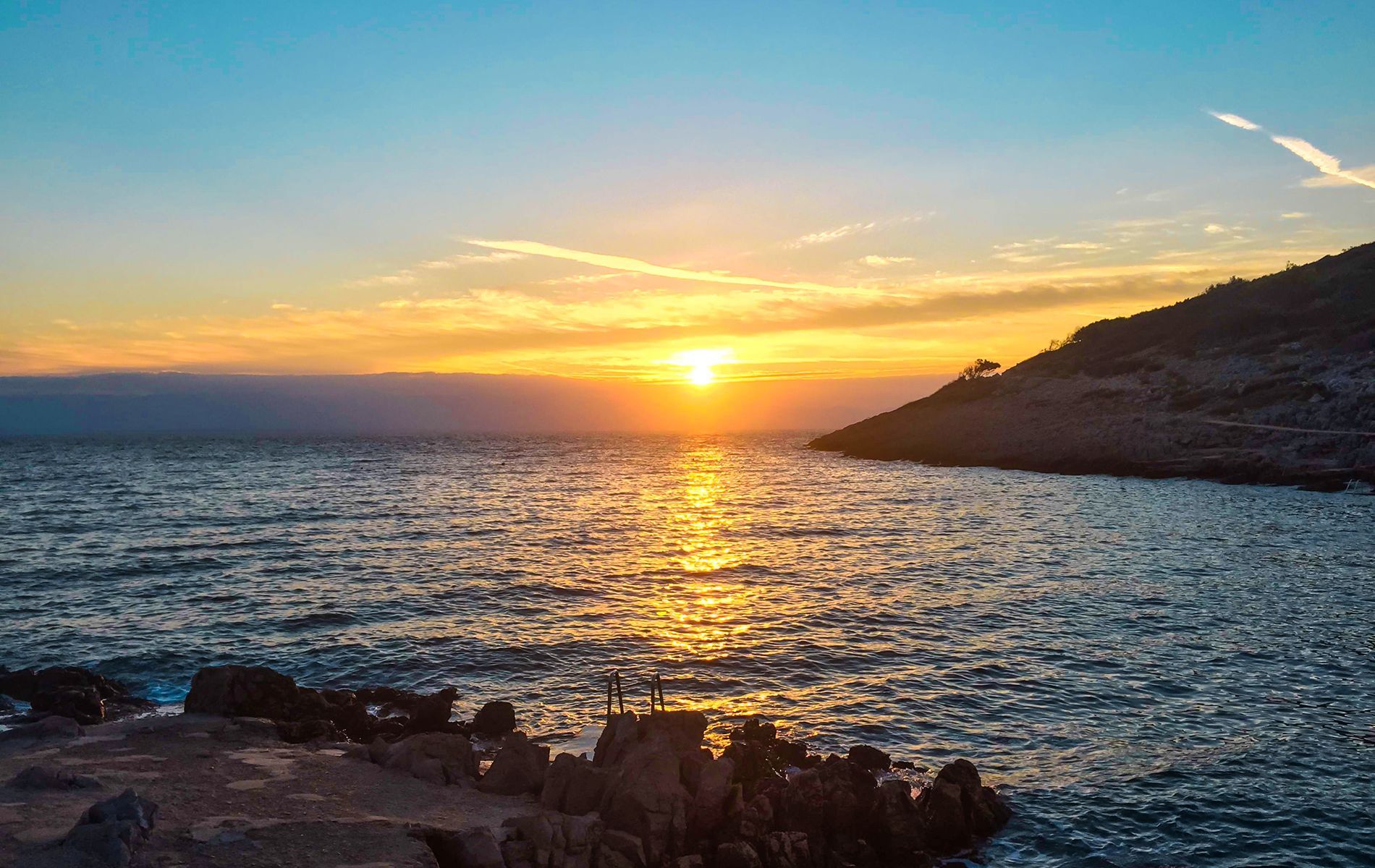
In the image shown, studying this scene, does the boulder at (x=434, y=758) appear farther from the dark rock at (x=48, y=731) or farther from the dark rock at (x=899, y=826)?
the dark rock at (x=899, y=826)

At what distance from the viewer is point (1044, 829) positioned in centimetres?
1550

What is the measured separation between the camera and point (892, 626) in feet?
98.7

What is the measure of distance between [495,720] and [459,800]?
16.3 ft

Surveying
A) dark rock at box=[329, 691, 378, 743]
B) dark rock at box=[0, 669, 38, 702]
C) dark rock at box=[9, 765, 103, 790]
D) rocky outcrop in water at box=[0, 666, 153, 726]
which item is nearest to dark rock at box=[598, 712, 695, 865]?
dark rock at box=[329, 691, 378, 743]

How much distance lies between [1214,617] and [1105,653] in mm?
7233

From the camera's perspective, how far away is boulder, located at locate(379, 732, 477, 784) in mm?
16578

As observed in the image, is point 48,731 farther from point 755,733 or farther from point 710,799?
point 755,733

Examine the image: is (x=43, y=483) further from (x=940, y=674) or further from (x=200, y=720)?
(x=940, y=674)

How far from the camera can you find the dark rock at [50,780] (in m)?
14.6

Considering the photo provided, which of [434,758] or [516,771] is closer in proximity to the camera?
[516,771]

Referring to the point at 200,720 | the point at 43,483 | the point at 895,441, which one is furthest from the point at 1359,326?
the point at 43,483

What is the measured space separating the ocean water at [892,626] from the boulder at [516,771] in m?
4.19

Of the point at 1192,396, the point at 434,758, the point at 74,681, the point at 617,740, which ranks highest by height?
the point at 1192,396


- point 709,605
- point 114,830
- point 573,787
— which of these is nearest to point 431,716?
point 573,787
